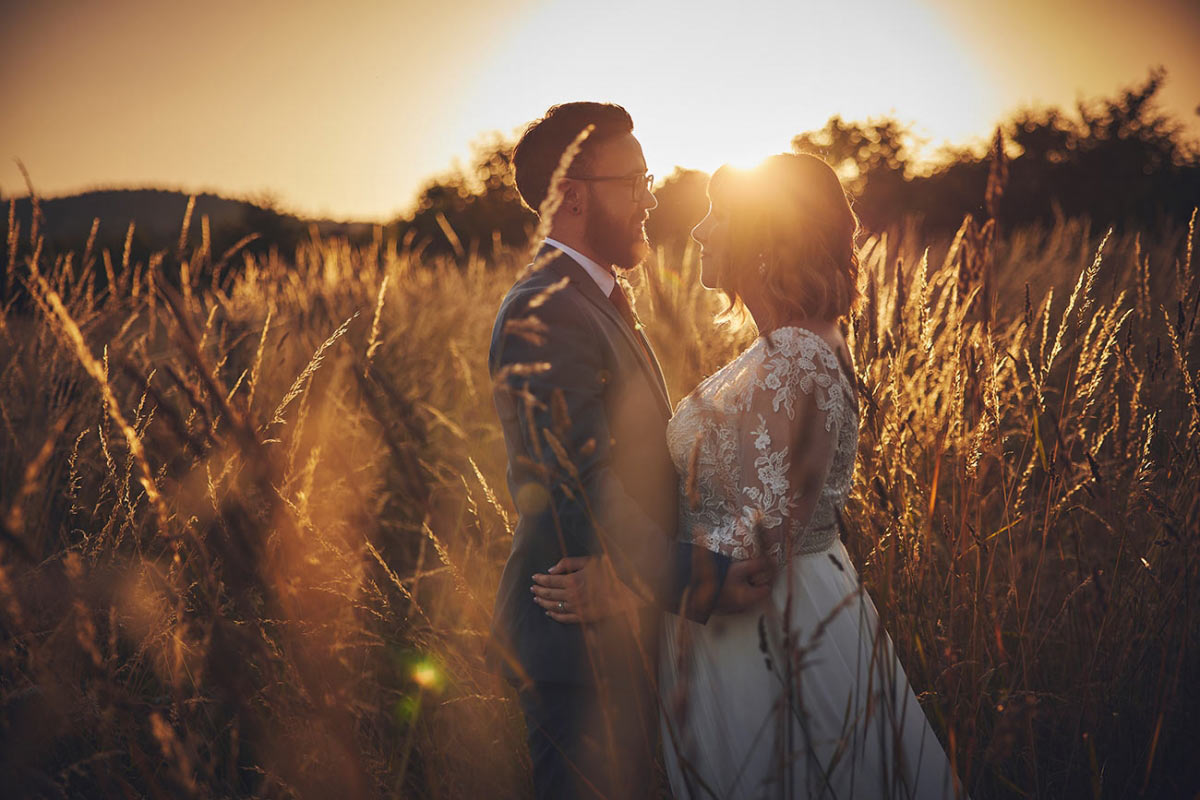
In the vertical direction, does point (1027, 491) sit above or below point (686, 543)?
below

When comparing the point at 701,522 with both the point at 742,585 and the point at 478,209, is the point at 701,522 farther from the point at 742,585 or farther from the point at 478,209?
the point at 478,209

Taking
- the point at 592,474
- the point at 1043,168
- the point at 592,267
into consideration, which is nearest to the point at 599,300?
the point at 592,267

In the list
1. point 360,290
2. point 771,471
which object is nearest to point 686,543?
point 771,471

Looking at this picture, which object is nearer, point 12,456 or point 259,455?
point 259,455

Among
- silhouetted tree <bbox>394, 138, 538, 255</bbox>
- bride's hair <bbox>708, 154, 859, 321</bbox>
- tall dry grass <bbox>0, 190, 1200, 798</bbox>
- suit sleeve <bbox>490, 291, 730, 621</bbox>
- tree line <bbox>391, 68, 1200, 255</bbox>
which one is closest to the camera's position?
tall dry grass <bbox>0, 190, 1200, 798</bbox>

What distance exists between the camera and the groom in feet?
4.91

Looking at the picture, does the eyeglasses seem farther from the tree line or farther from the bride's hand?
the tree line

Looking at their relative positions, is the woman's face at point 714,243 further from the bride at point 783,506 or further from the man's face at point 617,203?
the man's face at point 617,203

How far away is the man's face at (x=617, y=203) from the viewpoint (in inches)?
75.7

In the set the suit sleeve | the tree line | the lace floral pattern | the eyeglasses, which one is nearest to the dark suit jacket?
the suit sleeve

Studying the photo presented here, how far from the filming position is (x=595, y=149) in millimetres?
1916

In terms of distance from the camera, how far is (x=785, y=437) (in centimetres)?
156

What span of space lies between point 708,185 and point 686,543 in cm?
110

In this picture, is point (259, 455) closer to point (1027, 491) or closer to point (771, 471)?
point (771, 471)
